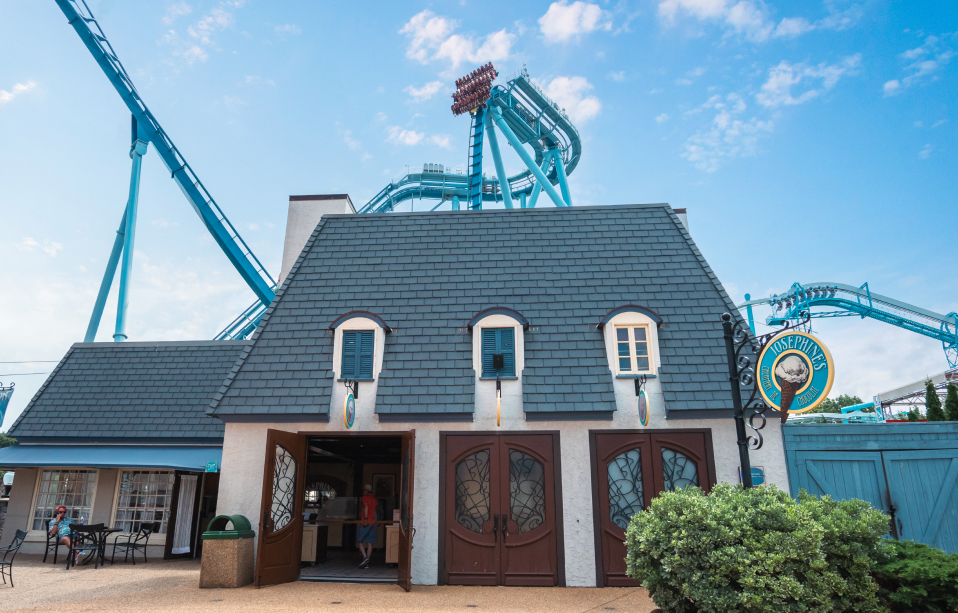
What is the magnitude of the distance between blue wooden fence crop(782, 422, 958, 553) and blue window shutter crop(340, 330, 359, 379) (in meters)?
7.46

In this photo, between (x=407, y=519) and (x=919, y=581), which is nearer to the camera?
(x=919, y=581)

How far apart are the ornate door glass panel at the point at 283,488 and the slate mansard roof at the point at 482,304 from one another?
77cm

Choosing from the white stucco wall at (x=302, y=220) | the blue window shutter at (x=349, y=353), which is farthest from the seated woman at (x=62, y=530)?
the white stucco wall at (x=302, y=220)

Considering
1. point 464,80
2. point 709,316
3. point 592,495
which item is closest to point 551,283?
point 709,316

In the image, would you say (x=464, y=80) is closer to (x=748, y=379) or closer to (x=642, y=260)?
(x=642, y=260)

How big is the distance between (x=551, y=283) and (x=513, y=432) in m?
3.08

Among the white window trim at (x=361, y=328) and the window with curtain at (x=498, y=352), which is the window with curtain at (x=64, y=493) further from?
the window with curtain at (x=498, y=352)

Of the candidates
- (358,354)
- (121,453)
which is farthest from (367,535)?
(121,453)

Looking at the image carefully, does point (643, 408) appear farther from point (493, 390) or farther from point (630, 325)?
point (493, 390)

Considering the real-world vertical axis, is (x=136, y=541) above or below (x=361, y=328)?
below

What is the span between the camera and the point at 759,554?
19.6ft

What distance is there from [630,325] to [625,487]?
2.77 metres

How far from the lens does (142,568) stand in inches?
460

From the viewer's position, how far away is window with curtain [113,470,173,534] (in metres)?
13.8
